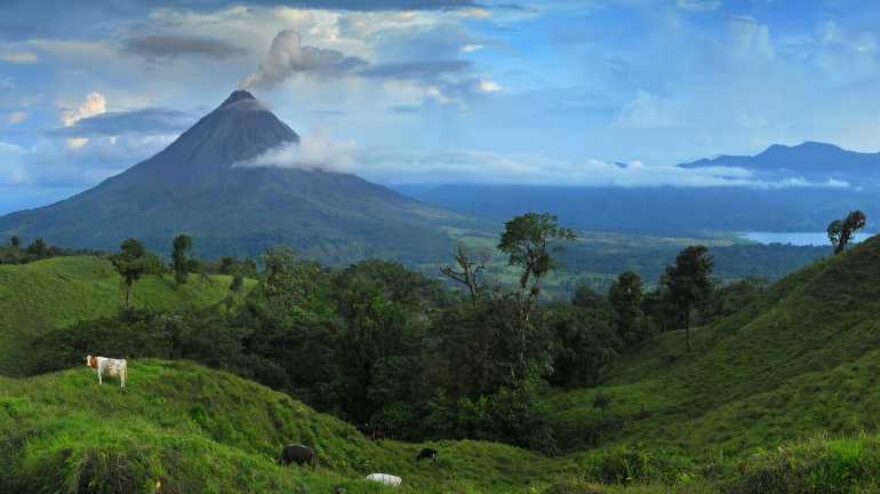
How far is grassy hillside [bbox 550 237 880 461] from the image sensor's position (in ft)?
82.7

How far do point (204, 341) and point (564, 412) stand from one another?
24.5 metres

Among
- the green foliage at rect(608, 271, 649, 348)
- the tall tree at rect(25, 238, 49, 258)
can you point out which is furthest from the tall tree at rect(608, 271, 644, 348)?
the tall tree at rect(25, 238, 49, 258)

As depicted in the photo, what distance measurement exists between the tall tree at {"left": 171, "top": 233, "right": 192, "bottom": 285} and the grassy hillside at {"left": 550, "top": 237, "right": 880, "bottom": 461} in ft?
166

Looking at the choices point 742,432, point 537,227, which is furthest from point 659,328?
point 742,432

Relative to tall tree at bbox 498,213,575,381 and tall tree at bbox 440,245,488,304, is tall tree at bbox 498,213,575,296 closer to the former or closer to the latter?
tall tree at bbox 498,213,575,381

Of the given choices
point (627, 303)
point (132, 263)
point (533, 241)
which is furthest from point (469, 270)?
point (627, 303)

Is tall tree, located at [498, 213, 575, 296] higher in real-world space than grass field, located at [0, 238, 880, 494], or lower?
higher

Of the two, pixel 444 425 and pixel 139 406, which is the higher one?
pixel 139 406

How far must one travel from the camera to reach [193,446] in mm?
13039

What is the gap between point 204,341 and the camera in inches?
1783

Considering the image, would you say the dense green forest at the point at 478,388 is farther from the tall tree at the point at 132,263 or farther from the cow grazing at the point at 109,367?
the cow grazing at the point at 109,367

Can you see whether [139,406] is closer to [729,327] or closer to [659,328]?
[729,327]

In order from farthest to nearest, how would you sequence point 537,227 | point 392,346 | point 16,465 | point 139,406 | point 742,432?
point 392,346 < point 537,227 < point 742,432 < point 139,406 < point 16,465

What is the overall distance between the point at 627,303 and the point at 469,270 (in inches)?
1484
